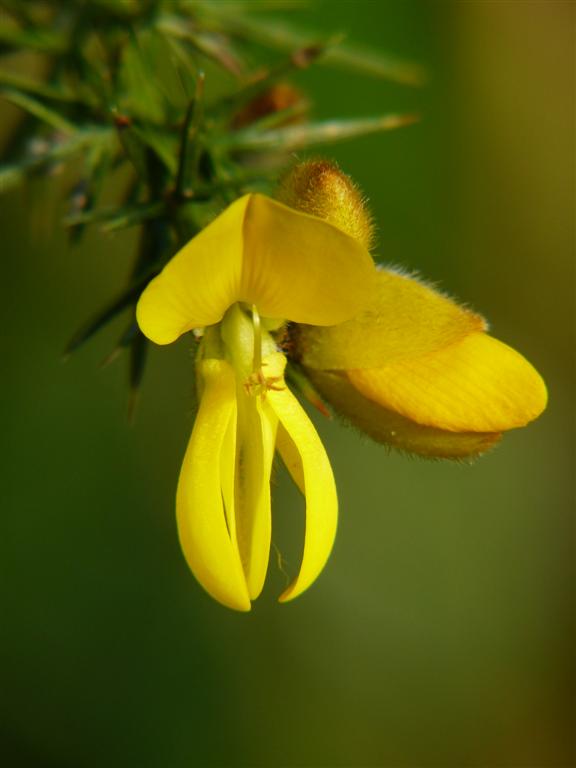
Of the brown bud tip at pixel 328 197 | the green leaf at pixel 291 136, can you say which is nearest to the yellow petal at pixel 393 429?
the brown bud tip at pixel 328 197

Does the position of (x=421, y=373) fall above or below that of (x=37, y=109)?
below

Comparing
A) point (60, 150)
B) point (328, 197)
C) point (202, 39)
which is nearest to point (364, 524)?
point (202, 39)

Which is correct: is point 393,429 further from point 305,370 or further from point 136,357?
point 136,357

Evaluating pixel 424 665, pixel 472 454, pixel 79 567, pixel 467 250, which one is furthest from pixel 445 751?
pixel 472 454

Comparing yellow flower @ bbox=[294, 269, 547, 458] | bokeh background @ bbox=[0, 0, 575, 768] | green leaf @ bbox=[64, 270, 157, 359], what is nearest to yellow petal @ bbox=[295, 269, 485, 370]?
yellow flower @ bbox=[294, 269, 547, 458]

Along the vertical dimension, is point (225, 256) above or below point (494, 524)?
below

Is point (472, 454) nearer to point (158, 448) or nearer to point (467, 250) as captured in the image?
point (158, 448)

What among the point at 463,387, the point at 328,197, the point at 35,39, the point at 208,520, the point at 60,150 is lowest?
the point at 208,520
